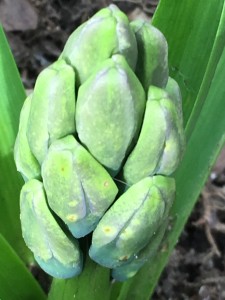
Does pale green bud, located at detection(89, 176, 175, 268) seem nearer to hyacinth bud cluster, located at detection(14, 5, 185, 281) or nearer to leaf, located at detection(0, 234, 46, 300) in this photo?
hyacinth bud cluster, located at detection(14, 5, 185, 281)

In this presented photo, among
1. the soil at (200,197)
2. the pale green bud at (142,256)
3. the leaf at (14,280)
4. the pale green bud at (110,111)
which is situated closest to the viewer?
the pale green bud at (110,111)

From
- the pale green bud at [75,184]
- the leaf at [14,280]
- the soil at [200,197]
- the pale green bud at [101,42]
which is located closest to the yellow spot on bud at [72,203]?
the pale green bud at [75,184]

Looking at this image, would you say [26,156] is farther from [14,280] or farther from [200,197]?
[200,197]

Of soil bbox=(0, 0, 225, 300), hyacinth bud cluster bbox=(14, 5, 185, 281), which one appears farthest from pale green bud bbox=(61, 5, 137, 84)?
soil bbox=(0, 0, 225, 300)

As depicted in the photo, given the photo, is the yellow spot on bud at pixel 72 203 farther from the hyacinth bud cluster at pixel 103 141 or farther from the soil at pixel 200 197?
the soil at pixel 200 197

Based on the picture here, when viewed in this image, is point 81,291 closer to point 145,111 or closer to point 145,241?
point 145,241
